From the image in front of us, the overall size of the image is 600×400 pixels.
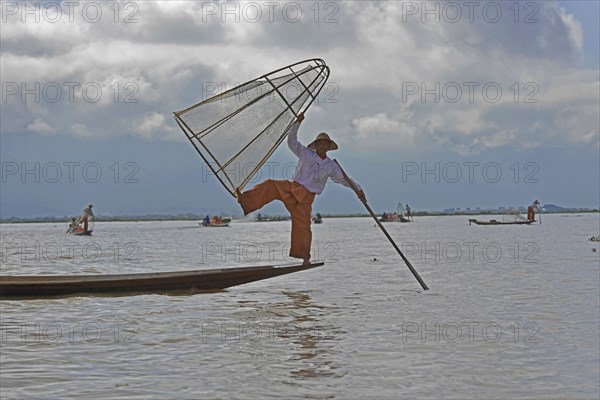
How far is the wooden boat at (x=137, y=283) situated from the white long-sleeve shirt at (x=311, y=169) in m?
1.20

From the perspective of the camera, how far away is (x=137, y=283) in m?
A: 10.5

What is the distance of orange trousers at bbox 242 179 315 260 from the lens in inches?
392

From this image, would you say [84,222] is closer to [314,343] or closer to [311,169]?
[311,169]

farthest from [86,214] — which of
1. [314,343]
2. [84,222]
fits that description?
[314,343]

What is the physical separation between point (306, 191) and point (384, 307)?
1.99 meters

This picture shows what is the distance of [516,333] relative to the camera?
8.07m

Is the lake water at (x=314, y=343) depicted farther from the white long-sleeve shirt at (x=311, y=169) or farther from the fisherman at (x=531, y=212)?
Result: the fisherman at (x=531, y=212)

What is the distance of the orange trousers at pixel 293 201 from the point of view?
32.7 ft

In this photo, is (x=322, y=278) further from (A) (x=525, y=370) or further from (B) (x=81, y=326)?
(A) (x=525, y=370)

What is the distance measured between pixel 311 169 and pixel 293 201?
1.73 ft

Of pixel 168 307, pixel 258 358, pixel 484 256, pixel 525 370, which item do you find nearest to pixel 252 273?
pixel 168 307

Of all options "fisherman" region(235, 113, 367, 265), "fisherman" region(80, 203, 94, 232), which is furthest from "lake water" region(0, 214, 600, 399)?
"fisherman" region(80, 203, 94, 232)

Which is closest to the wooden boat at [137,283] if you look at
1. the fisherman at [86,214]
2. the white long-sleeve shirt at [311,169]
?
the white long-sleeve shirt at [311,169]

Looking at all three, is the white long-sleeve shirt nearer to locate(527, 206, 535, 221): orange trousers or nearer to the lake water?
the lake water
